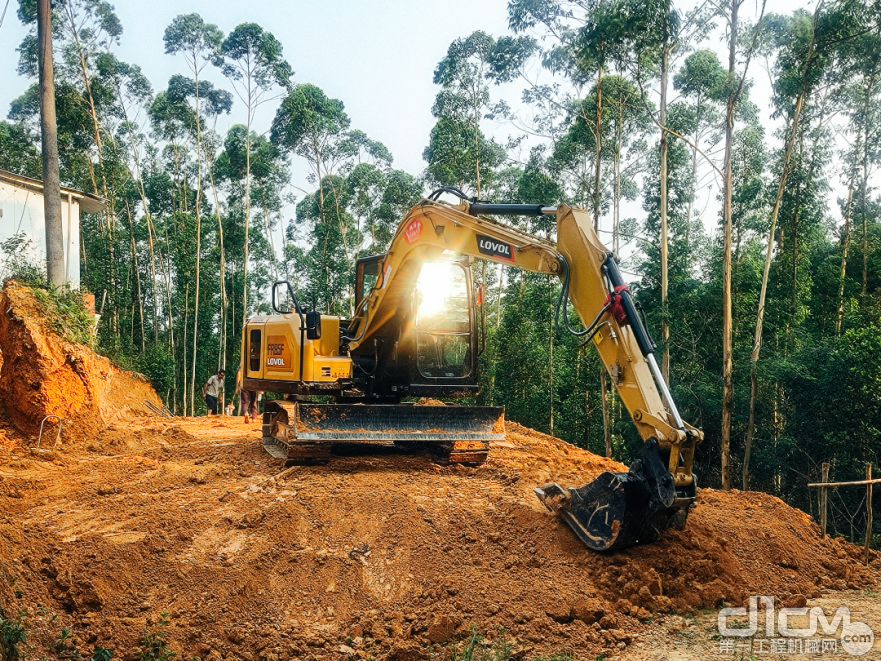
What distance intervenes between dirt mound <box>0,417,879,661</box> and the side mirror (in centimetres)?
193

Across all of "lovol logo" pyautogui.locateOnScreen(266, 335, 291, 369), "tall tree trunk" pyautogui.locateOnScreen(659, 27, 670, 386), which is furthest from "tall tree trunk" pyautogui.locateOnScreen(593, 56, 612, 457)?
"lovol logo" pyautogui.locateOnScreen(266, 335, 291, 369)

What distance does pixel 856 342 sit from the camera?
45.6 feet

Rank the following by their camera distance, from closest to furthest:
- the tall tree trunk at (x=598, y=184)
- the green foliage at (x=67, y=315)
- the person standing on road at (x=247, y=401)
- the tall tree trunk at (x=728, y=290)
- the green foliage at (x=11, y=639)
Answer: the green foliage at (x=11, y=639) → the green foliage at (x=67, y=315) → the person standing on road at (x=247, y=401) → the tall tree trunk at (x=728, y=290) → the tall tree trunk at (x=598, y=184)

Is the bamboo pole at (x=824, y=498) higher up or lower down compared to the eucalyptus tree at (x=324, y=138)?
lower down

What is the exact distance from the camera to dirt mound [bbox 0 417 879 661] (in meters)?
4.69

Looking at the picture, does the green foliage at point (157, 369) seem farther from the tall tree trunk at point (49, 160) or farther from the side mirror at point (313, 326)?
the side mirror at point (313, 326)

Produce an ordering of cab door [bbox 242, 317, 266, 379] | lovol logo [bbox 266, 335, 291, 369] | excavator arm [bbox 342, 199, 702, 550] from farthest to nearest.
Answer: cab door [bbox 242, 317, 266, 379], lovol logo [bbox 266, 335, 291, 369], excavator arm [bbox 342, 199, 702, 550]

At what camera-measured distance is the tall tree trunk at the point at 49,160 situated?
521 inches

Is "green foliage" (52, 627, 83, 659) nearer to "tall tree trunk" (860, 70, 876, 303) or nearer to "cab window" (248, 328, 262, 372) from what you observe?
"cab window" (248, 328, 262, 372)

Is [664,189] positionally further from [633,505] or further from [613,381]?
[633,505]

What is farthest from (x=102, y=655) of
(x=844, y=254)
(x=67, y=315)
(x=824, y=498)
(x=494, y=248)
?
(x=844, y=254)

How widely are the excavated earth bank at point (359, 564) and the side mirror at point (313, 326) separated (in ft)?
5.95

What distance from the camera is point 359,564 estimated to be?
5750 mm

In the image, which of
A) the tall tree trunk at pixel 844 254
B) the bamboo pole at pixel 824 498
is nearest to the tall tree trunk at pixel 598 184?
the tall tree trunk at pixel 844 254
